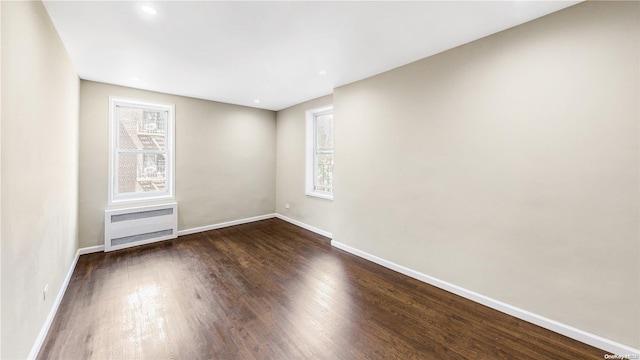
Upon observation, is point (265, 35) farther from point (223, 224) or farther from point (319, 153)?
point (223, 224)

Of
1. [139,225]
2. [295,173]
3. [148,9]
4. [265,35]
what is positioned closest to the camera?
[148,9]

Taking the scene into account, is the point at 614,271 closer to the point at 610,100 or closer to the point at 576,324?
the point at 576,324

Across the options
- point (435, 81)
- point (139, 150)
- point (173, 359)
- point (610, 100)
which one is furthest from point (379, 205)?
point (139, 150)

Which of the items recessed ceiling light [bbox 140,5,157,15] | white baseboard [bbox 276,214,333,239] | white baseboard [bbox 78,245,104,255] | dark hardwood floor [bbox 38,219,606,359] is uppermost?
recessed ceiling light [bbox 140,5,157,15]

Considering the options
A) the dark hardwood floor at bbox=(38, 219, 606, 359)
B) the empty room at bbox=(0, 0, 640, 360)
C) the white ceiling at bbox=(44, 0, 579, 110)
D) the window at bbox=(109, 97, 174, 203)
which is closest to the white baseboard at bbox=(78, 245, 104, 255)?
the empty room at bbox=(0, 0, 640, 360)

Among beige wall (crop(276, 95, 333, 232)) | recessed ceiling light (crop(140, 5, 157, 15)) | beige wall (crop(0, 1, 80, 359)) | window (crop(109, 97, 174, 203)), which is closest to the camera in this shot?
beige wall (crop(0, 1, 80, 359))

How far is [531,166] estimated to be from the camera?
205 cm

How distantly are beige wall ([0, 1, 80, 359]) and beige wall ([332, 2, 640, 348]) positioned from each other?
3.16 m

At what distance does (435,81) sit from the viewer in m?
2.64

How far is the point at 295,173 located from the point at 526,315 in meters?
4.04

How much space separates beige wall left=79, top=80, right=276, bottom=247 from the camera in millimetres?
3518

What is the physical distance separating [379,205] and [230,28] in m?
2.56

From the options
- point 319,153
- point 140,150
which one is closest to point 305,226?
point 319,153

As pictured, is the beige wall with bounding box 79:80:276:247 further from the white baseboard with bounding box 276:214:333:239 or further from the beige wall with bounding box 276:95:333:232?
the white baseboard with bounding box 276:214:333:239
